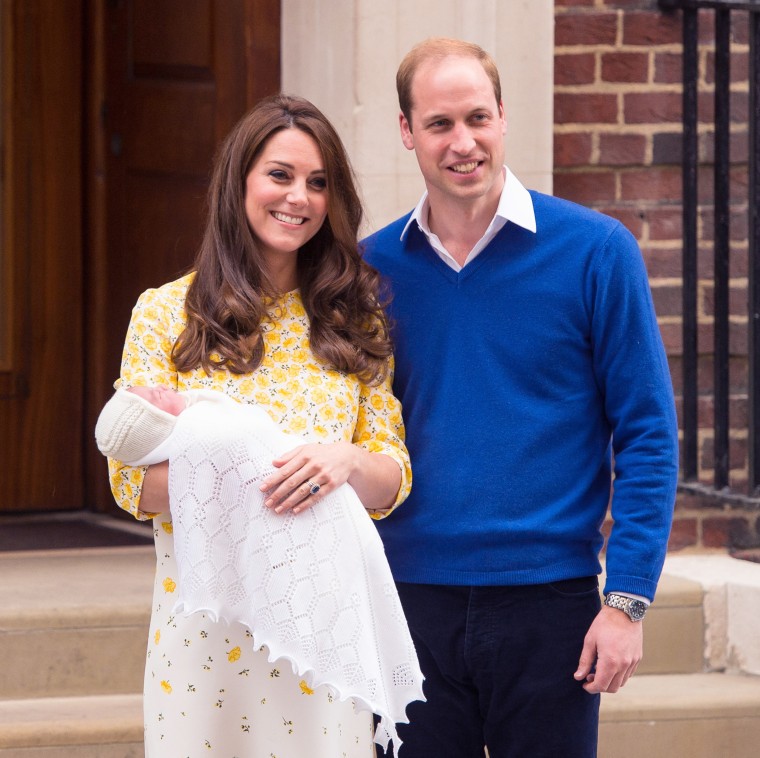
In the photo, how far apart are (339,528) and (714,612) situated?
6.32 feet

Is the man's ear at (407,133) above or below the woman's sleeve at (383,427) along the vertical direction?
above

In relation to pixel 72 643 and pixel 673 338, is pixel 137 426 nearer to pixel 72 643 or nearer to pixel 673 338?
pixel 72 643

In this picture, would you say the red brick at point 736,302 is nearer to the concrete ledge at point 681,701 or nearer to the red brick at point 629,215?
the red brick at point 629,215

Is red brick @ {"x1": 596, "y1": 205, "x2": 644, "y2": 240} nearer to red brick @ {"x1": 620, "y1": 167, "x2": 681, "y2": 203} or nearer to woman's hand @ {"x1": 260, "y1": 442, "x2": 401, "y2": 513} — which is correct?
red brick @ {"x1": 620, "y1": 167, "x2": 681, "y2": 203}

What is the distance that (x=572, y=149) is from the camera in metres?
4.14

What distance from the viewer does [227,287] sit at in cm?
258

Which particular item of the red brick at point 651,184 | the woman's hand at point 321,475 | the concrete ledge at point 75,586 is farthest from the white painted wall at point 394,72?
the woman's hand at point 321,475

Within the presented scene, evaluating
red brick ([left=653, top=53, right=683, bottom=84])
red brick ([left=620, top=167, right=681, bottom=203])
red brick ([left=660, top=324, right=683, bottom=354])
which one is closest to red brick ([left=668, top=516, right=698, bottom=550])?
red brick ([left=660, top=324, right=683, bottom=354])

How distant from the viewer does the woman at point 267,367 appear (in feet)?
8.22

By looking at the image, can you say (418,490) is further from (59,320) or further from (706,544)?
(59,320)

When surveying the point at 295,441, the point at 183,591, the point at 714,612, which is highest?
the point at 295,441

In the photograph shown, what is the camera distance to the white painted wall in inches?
153

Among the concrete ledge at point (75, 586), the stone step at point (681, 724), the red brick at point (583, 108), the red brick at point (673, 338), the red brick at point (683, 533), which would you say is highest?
the red brick at point (583, 108)

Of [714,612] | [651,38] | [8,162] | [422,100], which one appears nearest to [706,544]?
[714,612]
